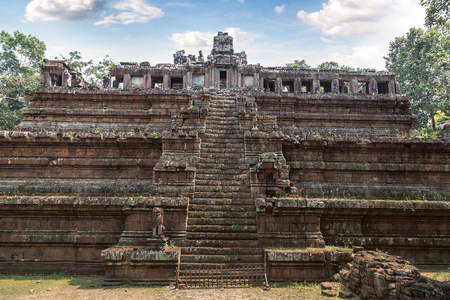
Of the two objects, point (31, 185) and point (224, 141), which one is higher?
point (224, 141)

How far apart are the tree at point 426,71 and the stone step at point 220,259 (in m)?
23.6

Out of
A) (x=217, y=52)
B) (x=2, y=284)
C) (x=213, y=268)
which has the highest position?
(x=217, y=52)

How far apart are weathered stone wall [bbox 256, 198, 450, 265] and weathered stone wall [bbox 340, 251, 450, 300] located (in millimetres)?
1338

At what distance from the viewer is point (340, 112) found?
1619cm

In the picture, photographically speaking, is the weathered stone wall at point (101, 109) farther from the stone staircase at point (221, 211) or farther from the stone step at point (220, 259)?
the stone step at point (220, 259)

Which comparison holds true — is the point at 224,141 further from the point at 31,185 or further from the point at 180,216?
the point at 31,185

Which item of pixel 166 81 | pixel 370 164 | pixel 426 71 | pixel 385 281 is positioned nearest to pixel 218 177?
pixel 385 281

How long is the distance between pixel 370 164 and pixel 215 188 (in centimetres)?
610

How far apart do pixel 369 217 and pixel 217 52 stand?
1755 cm

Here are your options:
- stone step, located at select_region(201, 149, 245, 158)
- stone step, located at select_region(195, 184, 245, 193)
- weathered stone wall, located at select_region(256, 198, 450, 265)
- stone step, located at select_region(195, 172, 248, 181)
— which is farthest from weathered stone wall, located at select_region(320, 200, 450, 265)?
stone step, located at select_region(201, 149, 245, 158)

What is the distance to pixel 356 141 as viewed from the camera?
11.0 meters

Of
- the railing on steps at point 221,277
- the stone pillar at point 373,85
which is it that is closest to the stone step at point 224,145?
the railing on steps at point 221,277

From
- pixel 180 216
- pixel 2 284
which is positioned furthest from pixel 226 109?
pixel 2 284

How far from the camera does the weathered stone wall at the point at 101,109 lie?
15.3m
